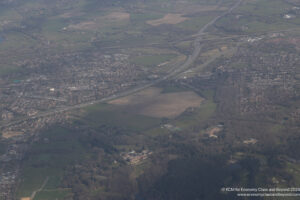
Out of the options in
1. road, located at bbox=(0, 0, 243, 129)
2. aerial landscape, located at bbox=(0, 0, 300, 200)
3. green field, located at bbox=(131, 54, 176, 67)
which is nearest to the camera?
aerial landscape, located at bbox=(0, 0, 300, 200)

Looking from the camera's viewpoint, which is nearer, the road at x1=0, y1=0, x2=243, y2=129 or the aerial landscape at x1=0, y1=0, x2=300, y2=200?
the aerial landscape at x1=0, y1=0, x2=300, y2=200

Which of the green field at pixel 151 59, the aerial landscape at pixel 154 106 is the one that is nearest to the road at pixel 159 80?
the aerial landscape at pixel 154 106

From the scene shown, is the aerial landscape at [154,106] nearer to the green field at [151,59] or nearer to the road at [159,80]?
the road at [159,80]

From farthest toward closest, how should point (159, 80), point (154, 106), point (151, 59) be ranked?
point (151, 59) < point (159, 80) < point (154, 106)

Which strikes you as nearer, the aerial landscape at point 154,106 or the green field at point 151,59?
the aerial landscape at point 154,106

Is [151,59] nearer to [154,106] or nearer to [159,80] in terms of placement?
[159,80]

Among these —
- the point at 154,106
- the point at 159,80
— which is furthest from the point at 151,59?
the point at 154,106

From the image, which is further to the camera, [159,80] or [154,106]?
[159,80]

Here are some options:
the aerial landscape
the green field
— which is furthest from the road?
the green field

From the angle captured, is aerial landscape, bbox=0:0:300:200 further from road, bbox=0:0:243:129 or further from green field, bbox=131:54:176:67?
green field, bbox=131:54:176:67
